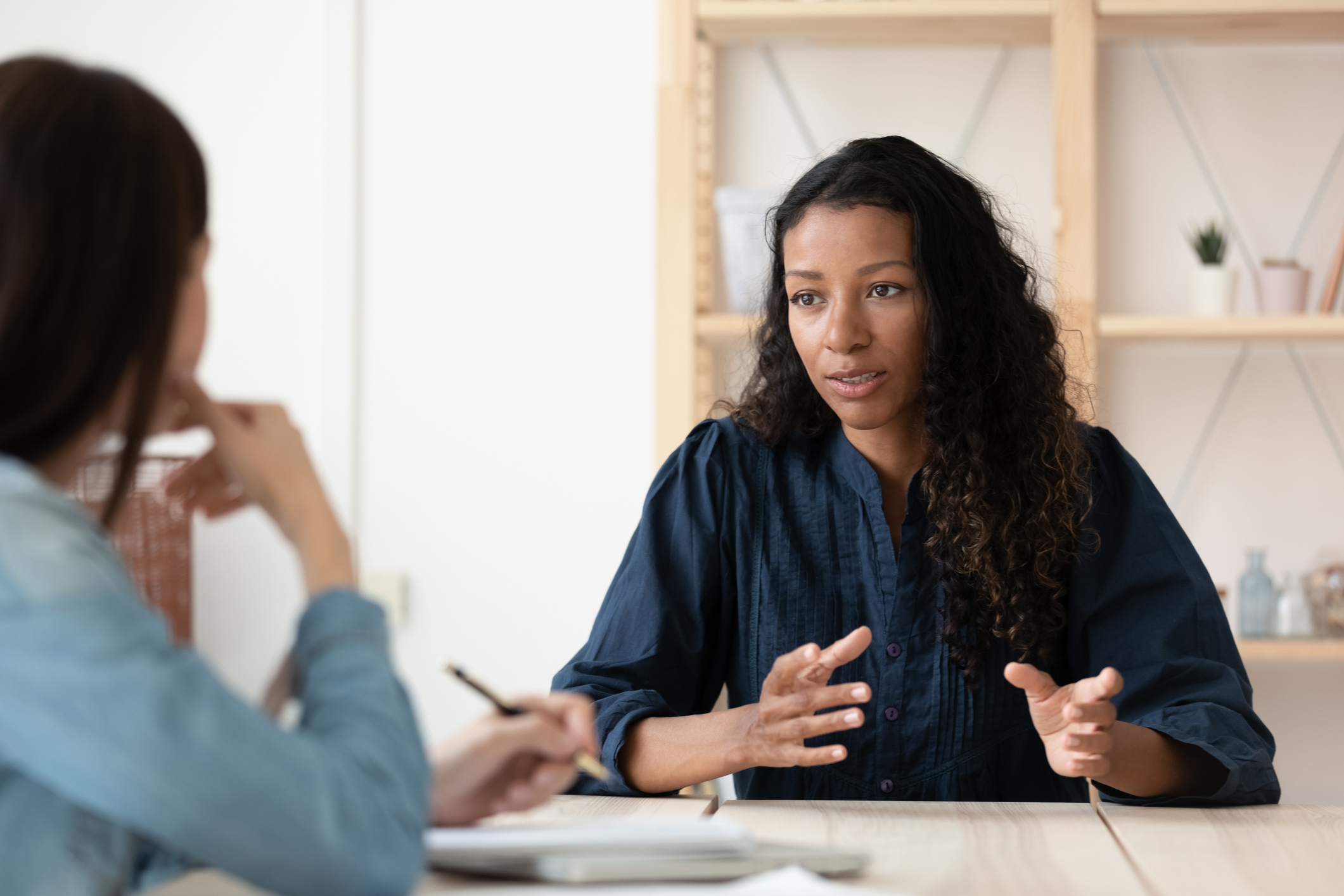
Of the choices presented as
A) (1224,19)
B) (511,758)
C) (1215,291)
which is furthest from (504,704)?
(1224,19)

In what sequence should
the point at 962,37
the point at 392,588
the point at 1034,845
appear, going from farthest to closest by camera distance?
the point at 392,588, the point at 962,37, the point at 1034,845

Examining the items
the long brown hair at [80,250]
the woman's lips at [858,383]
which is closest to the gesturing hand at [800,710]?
the woman's lips at [858,383]

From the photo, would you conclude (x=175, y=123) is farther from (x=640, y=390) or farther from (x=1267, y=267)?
(x=1267, y=267)

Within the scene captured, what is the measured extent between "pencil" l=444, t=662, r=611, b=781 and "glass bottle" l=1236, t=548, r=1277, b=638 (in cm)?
173

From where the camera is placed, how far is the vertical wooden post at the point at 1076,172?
2154mm

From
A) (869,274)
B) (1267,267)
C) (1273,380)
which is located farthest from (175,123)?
(1273,380)

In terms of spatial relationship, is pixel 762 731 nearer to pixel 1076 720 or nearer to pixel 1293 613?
pixel 1076 720

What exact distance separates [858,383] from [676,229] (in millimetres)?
897

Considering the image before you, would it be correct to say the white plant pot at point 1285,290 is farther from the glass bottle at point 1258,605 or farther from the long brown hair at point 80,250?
the long brown hair at point 80,250

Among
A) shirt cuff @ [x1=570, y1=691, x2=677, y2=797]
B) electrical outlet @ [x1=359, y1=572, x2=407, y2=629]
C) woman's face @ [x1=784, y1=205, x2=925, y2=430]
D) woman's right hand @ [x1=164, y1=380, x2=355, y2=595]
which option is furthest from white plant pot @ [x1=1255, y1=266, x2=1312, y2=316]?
woman's right hand @ [x1=164, y1=380, x2=355, y2=595]

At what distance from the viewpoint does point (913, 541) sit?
55.3 inches

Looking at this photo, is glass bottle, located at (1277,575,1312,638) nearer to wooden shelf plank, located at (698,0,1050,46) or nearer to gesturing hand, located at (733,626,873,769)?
wooden shelf plank, located at (698,0,1050,46)

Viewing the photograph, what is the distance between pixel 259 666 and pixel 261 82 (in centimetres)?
123

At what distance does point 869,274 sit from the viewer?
4.58 feet
